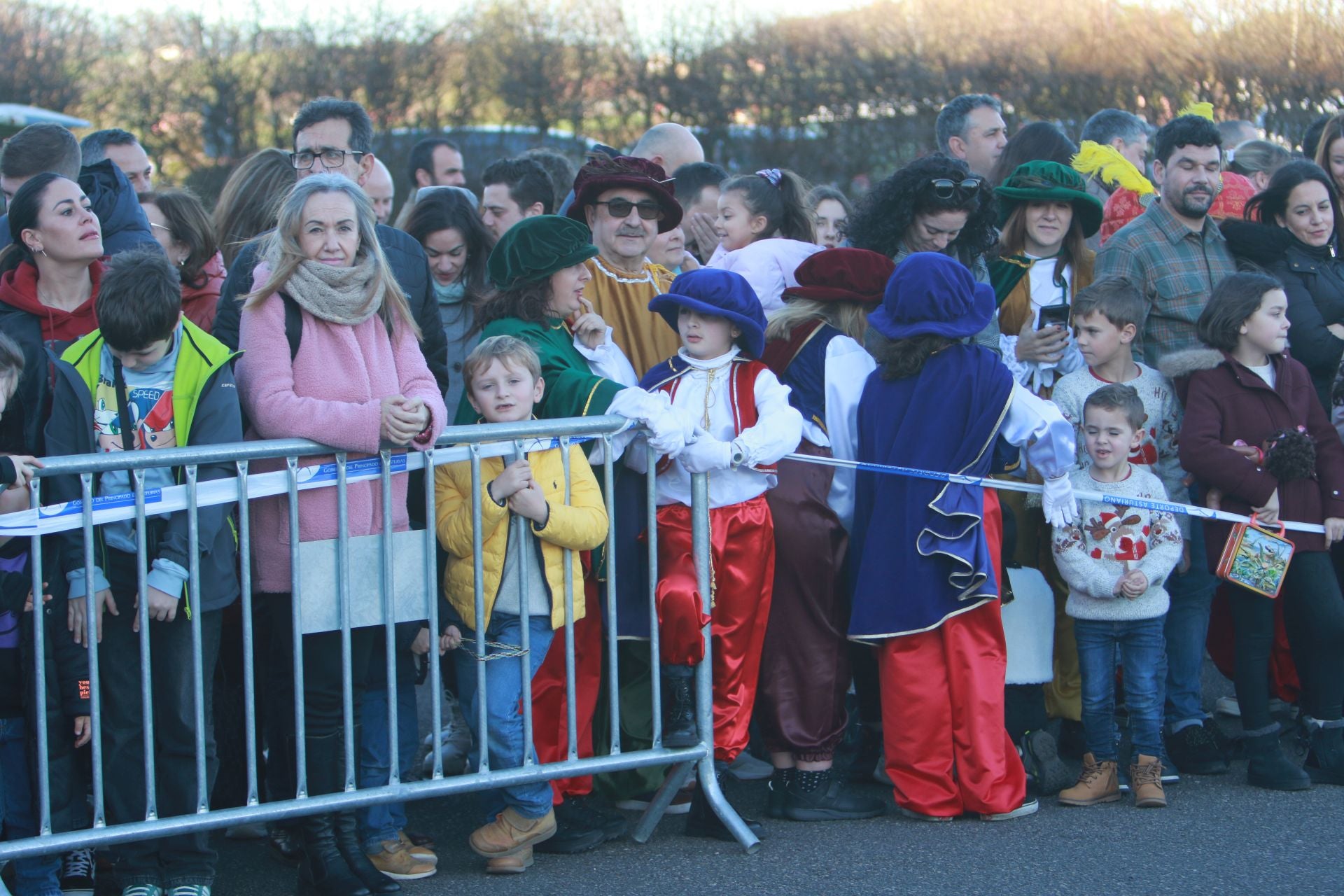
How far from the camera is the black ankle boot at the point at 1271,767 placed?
5043mm

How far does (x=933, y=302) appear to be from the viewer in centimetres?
484

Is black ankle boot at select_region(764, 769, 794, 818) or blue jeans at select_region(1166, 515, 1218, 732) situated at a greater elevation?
blue jeans at select_region(1166, 515, 1218, 732)

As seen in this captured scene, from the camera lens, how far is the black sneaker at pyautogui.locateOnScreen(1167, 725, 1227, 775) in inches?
207

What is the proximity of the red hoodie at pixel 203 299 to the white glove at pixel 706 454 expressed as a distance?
→ 184 centimetres

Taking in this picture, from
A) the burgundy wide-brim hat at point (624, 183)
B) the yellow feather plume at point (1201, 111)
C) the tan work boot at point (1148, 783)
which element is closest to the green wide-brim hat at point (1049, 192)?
the yellow feather plume at point (1201, 111)

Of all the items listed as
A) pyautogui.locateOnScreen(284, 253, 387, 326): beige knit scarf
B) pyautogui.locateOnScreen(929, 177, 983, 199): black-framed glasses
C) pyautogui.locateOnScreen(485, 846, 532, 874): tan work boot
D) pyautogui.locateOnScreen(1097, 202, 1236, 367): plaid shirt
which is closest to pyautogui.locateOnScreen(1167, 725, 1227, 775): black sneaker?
pyautogui.locateOnScreen(1097, 202, 1236, 367): plaid shirt

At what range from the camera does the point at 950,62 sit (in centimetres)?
1695

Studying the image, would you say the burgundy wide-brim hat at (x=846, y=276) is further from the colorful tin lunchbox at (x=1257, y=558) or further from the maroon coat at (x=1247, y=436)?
the colorful tin lunchbox at (x=1257, y=558)

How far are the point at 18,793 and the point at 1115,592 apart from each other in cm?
340

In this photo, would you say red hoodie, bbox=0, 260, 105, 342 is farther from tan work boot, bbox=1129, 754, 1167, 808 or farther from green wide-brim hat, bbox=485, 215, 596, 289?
tan work boot, bbox=1129, 754, 1167, 808

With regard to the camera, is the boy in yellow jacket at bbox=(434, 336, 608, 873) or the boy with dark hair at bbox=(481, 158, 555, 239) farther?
the boy with dark hair at bbox=(481, 158, 555, 239)

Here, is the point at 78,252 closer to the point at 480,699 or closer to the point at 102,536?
the point at 102,536

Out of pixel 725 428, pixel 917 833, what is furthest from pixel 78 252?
pixel 917 833

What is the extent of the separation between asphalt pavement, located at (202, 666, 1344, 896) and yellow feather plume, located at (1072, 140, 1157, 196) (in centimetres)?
282
